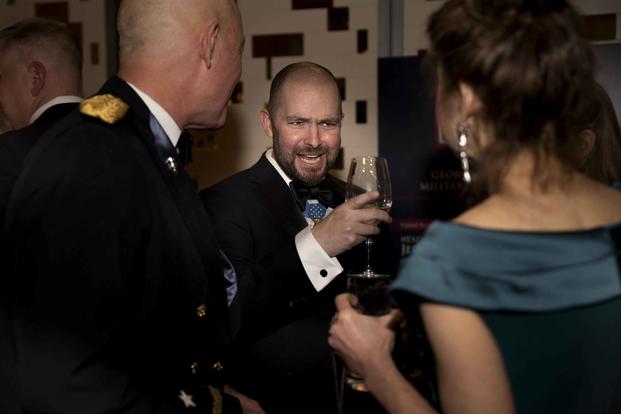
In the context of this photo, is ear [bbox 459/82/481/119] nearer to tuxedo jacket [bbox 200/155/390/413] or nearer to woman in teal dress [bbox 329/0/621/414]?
woman in teal dress [bbox 329/0/621/414]

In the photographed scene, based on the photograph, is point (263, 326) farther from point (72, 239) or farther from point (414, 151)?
point (414, 151)

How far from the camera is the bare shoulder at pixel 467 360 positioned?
1079 mm

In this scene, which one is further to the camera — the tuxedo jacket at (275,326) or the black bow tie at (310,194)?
the black bow tie at (310,194)

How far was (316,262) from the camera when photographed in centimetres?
202

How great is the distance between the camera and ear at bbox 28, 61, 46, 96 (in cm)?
281

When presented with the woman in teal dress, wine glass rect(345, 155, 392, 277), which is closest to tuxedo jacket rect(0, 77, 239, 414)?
the woman in teal dress

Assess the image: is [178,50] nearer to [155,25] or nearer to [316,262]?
[155,25]

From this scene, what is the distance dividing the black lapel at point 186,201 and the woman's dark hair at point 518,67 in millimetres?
687

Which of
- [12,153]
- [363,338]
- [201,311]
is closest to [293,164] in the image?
[12,153]

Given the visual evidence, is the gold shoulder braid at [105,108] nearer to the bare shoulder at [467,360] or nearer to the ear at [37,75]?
the bare shoulder at [467,360]

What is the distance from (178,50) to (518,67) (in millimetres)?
861

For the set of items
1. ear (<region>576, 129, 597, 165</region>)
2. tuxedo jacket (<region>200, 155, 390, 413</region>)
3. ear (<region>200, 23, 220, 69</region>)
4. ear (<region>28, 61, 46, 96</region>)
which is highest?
ear (<region>28, 61, 46, 96</region>)

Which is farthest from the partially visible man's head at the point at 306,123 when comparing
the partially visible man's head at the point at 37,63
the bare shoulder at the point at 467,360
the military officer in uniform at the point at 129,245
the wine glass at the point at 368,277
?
the bare shoulder at the point at 467,360

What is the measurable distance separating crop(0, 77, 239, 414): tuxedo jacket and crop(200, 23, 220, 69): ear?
272 millimetres
